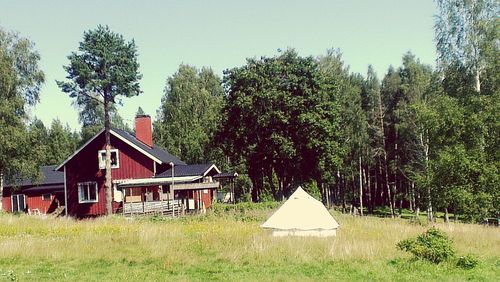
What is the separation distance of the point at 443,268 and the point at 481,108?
1706 centimetres

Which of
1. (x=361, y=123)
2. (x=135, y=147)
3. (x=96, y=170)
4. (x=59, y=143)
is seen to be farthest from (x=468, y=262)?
(x=59, y=143)

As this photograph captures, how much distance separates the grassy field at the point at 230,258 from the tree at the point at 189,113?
43.8 meters

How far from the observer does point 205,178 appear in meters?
42.2

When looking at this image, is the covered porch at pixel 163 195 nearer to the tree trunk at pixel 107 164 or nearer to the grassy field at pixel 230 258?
the tree trunk at pixel 107 164

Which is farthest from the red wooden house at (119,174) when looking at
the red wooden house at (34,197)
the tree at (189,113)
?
the tree at (189,113)

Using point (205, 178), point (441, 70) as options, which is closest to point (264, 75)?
point (205, 178)

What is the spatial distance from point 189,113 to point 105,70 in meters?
28.6

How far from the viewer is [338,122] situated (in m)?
44.6

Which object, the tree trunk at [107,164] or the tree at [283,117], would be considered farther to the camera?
the tree at [283,117]

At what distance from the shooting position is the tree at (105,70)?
3731cm

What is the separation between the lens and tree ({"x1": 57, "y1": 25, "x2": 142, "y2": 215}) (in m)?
37.3

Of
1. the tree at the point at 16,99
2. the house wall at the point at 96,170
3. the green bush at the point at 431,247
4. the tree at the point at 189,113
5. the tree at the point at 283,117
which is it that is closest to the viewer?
the green bush at the point at 431,247

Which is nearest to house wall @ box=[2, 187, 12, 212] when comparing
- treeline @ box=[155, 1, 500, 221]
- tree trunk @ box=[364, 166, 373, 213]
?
treeline @ box=[155, 1, 500, 221]

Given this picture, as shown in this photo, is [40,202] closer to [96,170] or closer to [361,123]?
[96,170]
